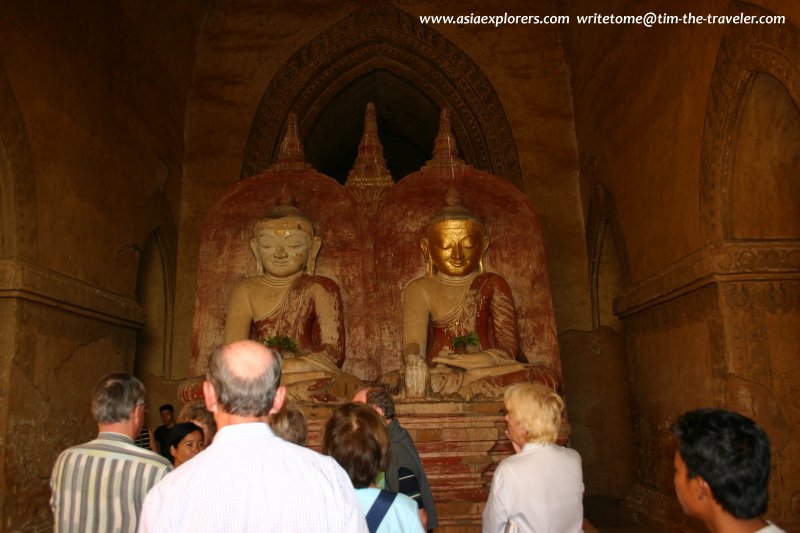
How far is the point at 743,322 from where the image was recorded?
4918mm

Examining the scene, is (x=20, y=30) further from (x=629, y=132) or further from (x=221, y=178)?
(x=629, y=132)

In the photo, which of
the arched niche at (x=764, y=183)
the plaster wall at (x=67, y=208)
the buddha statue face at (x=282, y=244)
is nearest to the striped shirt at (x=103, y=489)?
the plaster wall at (x=67, y=208)

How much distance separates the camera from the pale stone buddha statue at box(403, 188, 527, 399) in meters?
6.00

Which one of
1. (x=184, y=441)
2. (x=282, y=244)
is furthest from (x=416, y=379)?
(x=184, y=441)

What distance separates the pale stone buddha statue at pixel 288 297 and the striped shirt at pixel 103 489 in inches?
140

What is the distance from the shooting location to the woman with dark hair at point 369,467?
2049mm

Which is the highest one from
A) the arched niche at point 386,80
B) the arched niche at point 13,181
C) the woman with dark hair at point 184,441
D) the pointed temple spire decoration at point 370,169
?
the arched niche at point 386,80

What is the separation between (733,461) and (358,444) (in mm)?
1005

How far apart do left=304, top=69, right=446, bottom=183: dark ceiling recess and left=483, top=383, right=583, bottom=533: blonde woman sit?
7336mm

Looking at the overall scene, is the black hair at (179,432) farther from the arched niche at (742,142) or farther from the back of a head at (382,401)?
the arched niche at (742,142)

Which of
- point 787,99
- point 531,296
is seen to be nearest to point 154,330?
point 531,296

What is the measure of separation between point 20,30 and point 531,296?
186 inches

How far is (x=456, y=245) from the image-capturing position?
6281 millimetres

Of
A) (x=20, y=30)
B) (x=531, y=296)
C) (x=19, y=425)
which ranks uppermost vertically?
(x=20, y=30)
